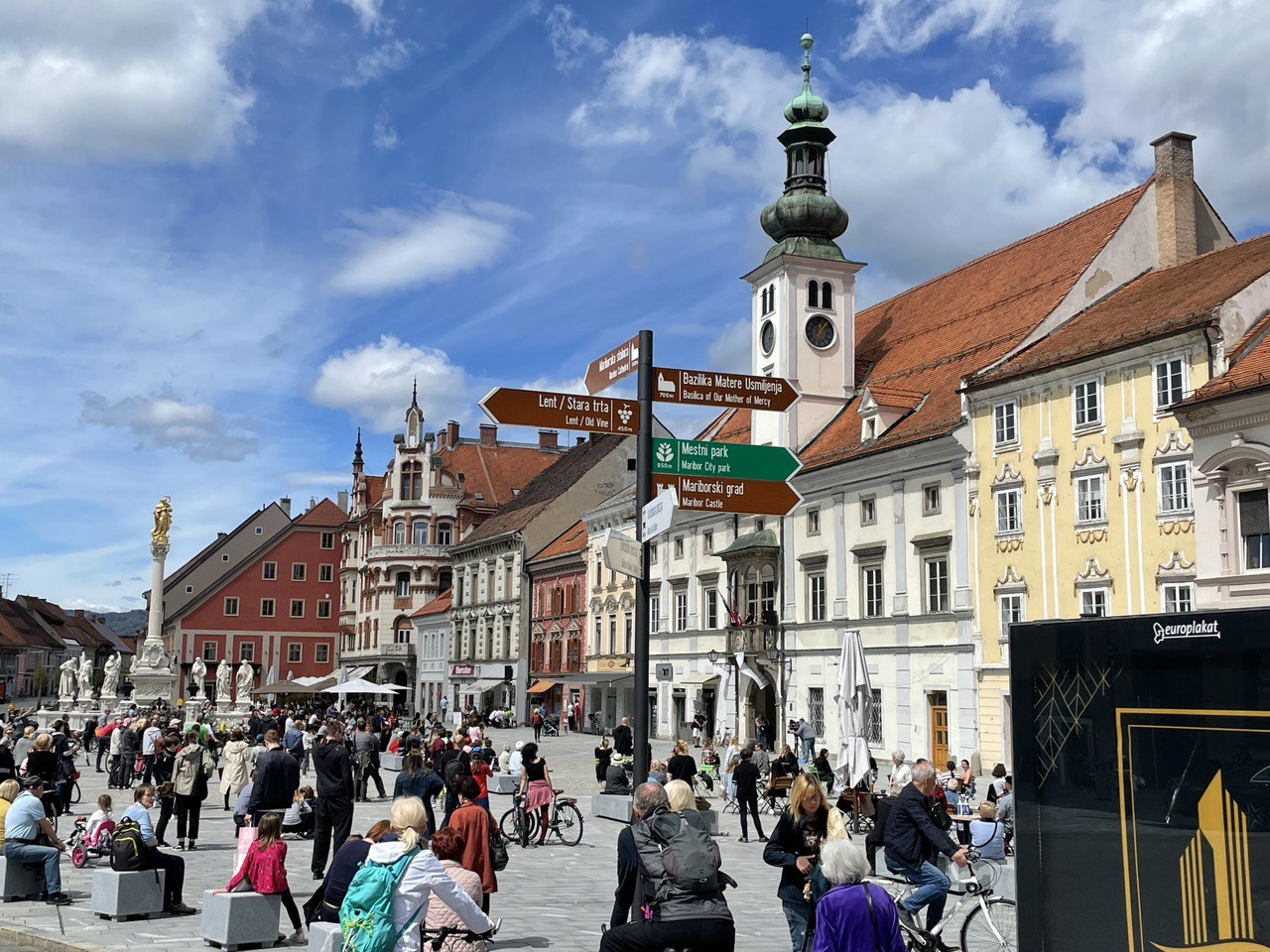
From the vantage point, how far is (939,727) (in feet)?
116

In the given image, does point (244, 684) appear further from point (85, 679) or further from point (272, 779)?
point (272, 779)

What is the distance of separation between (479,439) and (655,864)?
84.2 metres

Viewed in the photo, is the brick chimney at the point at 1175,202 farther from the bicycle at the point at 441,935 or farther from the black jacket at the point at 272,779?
the bicycle at the point at 441,935

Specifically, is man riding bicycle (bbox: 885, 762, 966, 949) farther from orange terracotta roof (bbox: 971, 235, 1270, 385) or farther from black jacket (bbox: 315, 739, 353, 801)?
orange terracotta roof (bbox: 971, 235, 1270, 385)

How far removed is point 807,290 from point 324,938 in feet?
128

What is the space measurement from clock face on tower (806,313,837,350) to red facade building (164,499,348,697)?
180 ft

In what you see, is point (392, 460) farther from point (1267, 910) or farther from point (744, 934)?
point (1267, 910)

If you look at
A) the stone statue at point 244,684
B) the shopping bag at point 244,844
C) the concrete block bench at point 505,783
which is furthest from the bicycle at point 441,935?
the stone statue at point 244,684

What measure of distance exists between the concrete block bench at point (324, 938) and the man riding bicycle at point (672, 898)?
293 cm

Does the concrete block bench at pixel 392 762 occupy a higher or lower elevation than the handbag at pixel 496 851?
lower

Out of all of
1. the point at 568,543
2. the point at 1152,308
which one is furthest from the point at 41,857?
the point at 568,543

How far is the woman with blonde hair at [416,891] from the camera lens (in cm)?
817

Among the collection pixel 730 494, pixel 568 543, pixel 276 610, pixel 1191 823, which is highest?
pixel 568 543

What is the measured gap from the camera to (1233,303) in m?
27.6
